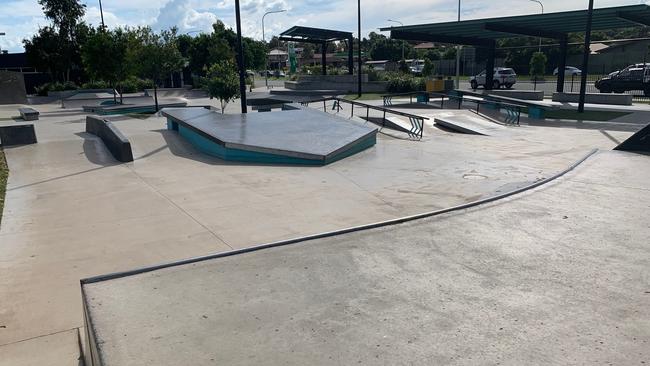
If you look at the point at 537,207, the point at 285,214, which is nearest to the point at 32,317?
the point at 285,214

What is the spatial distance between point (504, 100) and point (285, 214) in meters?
20.5

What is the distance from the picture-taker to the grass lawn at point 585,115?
68.4 feet

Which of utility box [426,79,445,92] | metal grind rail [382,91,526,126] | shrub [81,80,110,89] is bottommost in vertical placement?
metal grind rail [382,91,526,126]

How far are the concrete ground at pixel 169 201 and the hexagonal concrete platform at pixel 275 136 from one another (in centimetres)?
39

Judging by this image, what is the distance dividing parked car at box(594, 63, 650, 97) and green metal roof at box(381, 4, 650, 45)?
563cm

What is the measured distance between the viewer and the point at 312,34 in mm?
36688

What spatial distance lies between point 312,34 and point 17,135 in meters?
26.1

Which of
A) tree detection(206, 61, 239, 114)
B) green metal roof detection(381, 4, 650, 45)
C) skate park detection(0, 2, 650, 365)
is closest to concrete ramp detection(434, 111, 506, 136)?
skate park detection(0, 2, 650, 365)

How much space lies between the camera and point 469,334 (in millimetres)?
3029

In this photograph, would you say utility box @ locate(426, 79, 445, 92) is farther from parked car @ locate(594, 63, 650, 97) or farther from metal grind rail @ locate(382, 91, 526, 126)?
parked car @ locate(594, 63, 650, 97)

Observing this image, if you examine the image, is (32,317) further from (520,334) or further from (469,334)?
(520,334)

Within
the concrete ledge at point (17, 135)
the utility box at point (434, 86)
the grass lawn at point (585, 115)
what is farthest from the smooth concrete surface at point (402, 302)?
the utility box at point (434, 86)

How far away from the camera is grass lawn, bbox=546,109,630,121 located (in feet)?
68.4

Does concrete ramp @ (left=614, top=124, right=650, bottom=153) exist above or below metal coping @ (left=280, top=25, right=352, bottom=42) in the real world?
below
